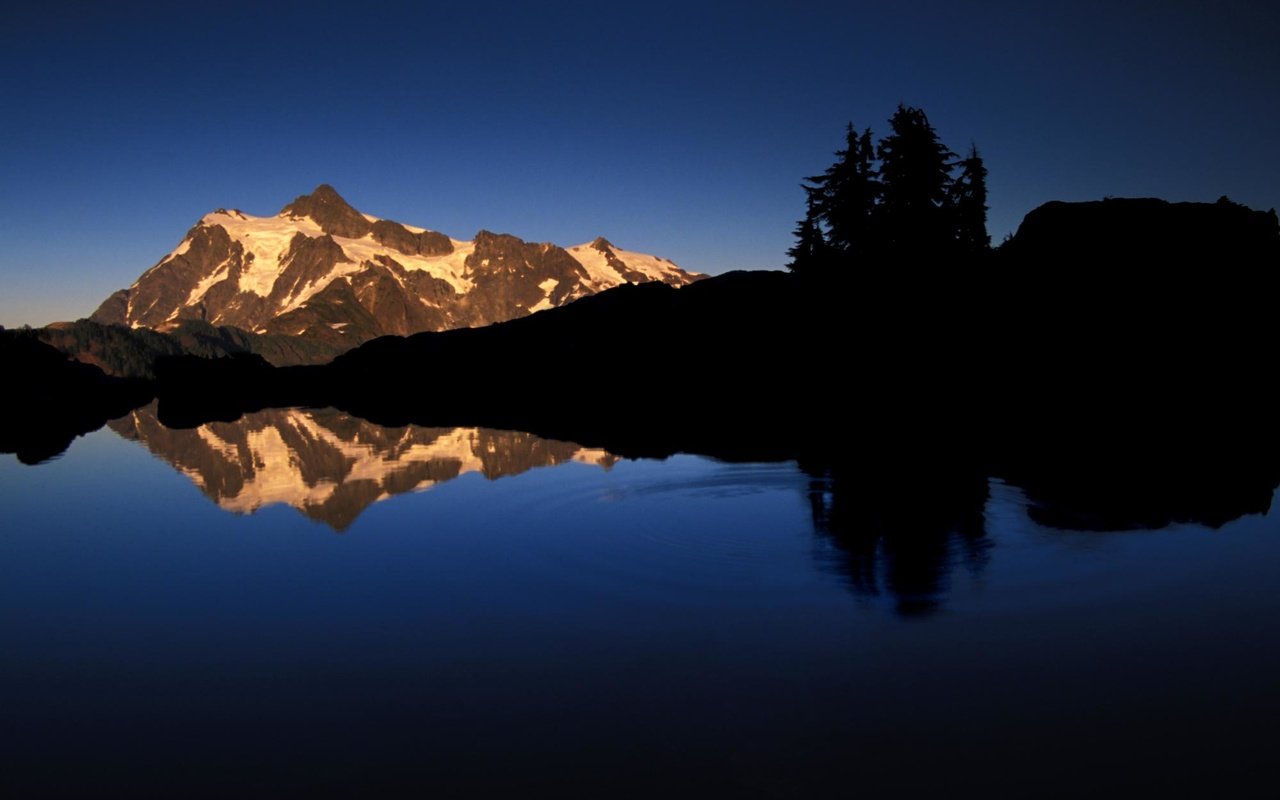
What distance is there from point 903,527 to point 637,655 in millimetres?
10196

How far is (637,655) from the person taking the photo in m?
11.6

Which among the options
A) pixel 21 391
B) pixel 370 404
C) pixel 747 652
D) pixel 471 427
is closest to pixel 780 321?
pixel 471 427

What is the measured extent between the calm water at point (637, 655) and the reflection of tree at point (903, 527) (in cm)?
13

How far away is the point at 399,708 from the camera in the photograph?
401 inches

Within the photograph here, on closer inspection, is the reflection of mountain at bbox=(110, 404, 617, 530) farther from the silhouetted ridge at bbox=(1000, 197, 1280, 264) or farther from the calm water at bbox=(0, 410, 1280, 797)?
the silhouetted ridge at bbox=(1000, 197, 1280, 264)

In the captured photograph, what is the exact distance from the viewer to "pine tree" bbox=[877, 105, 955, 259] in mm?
58562

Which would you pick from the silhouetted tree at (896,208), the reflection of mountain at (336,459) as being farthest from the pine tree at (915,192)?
the reflection of mountain at (336,459)

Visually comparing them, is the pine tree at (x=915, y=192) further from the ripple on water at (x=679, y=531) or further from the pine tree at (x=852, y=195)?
the ripple on water at (x=679, y=531)

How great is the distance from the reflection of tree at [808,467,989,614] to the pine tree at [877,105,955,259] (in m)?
36.0

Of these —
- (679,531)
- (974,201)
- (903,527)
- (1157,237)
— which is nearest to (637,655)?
(679,531)

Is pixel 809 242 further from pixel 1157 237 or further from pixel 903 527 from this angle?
pixel 903 527

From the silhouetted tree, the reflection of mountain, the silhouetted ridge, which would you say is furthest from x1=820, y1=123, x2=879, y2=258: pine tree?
the reflection of mountain

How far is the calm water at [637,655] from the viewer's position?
340 inches

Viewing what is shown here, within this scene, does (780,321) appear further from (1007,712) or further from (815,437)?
(1007,712)
